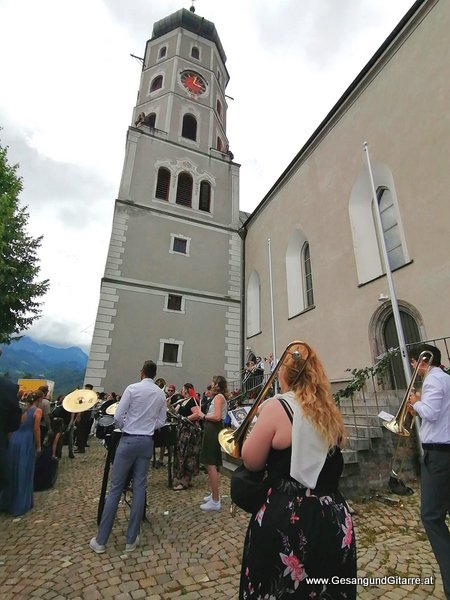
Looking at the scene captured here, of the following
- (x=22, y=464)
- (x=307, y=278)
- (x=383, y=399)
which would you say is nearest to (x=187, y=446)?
(x=22, y=464)

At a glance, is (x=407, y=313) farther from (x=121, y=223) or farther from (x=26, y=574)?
(x=121, y=223)

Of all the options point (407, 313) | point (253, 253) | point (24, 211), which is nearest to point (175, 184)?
point (253, 253)

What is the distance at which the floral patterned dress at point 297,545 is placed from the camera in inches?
56.7

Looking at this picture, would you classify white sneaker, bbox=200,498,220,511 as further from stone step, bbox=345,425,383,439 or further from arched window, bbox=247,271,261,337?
arched window, bbox=247,271,261,337

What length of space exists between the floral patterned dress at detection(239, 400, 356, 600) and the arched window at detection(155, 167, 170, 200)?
19418 mm

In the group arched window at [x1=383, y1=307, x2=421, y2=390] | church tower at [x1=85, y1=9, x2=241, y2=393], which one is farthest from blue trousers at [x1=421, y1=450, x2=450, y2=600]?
church tower at [x1=85, y1=9, x2=241, y2=393]

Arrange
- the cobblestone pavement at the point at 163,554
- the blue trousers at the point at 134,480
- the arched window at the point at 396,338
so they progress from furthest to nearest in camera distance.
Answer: the arched window at the point at 396,338 → the blue trousers at the point at 134,480 → the cobblestone pavement at the point at 163,554

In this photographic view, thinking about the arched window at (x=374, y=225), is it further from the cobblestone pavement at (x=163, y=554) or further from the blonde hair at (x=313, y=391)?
the blonde hair at (x=313, y=391)

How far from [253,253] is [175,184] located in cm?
711

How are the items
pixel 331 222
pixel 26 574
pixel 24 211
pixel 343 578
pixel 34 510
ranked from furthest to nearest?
1. pixel 24 211
2. pixel 331 222
3. pixel 34 510
4. pixel 26 574
5. pixel 343 578

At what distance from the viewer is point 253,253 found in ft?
60.1

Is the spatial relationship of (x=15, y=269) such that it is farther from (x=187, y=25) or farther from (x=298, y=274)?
(x=187, y=25)

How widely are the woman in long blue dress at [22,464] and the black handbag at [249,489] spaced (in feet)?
14.7

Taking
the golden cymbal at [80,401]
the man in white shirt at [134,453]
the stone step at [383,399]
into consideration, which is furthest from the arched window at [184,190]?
the man in white shirt at [134,453]
